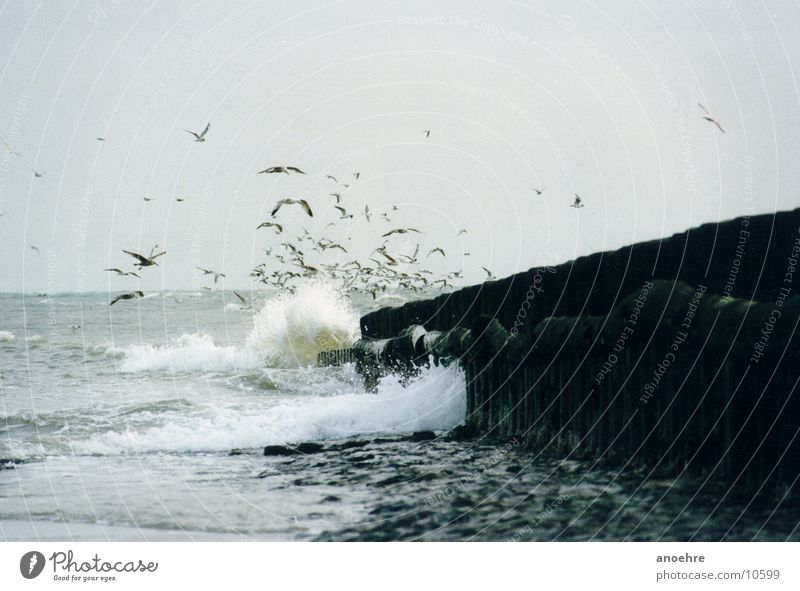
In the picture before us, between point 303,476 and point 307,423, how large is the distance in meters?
2.90

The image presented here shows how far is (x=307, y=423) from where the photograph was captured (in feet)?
35.1

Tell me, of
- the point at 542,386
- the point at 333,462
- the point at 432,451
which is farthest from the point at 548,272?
the point at 333,462

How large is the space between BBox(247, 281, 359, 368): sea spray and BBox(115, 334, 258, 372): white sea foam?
101 cm

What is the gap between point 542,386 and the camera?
812 cm

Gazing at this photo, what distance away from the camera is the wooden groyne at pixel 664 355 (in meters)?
5.56

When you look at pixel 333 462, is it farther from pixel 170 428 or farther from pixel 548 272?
pixel 170 428

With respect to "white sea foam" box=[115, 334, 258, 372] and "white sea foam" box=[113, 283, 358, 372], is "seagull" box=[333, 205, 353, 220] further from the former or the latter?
"white sea foam" box=[113, 283, 358, 372]

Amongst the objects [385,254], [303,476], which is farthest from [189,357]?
[303,476]

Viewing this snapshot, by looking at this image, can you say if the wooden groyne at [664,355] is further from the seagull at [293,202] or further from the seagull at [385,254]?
the seagull at [293,202]

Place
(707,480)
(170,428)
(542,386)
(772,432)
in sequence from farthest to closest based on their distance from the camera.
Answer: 1. (170,428)
2. (542,386)
3. (707,480)
4. (772,432)

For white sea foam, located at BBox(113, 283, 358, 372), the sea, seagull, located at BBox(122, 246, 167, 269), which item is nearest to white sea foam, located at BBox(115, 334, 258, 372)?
white sea foam, located at BBox(113, 283, 358, 372)

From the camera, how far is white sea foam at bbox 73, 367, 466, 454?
9.94m
